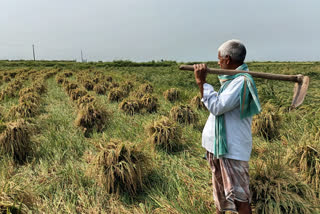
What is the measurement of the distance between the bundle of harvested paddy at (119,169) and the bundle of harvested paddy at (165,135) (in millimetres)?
961

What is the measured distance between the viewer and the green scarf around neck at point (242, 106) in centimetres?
142

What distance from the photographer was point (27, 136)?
331 cm

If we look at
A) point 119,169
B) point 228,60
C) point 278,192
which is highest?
point 228,60

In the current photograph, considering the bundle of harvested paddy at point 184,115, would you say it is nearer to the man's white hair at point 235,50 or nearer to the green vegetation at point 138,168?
the green vegetation at point 138,168

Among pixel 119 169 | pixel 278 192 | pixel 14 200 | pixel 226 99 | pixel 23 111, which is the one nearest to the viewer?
pixel 226 99

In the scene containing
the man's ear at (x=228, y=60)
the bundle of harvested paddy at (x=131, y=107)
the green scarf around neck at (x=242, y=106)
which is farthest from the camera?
the bundle of harvested paddy at (x=131, y=107)

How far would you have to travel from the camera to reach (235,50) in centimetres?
148

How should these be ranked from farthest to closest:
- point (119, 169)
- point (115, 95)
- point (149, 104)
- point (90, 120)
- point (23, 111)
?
point (115, 95) < point (149, 104) < point (23, 111) < point (90, 120) < point (119, 169)

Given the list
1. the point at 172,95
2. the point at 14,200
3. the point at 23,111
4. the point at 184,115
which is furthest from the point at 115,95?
the point at 14,200

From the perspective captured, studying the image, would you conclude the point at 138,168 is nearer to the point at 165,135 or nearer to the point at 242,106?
the point at 165,135

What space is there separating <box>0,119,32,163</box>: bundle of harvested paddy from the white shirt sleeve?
3.17 m

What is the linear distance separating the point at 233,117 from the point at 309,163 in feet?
5.64

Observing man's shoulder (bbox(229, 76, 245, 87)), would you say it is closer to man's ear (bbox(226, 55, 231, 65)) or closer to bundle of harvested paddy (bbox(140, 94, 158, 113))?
man's ear (bbox(226, 55, 231, 65))

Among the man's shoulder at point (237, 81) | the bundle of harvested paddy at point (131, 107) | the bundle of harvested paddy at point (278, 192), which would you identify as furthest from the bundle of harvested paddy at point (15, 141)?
the bundle of harvested paddy at point (278, 192)
